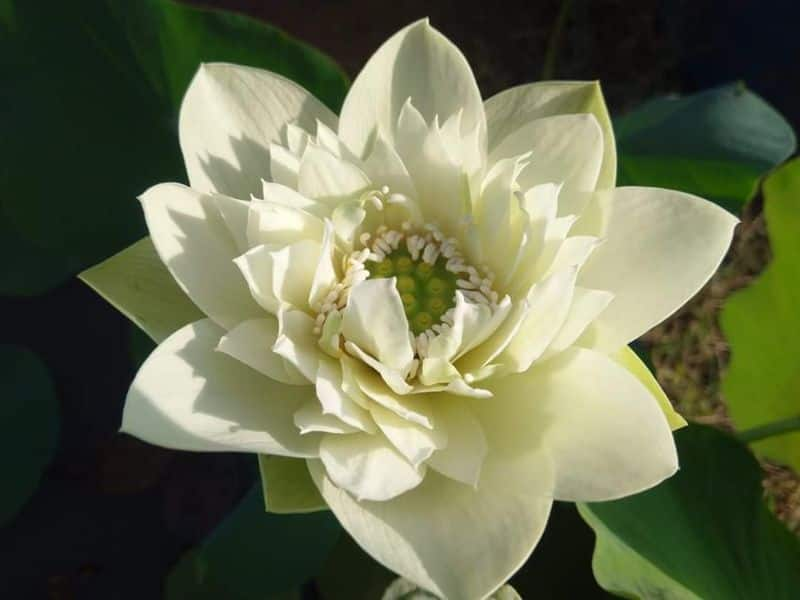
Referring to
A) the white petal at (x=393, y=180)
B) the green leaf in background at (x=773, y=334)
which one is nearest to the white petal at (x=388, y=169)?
the white petal at (x=393, y=180)

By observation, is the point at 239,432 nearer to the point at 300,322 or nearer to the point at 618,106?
the point at 300,322

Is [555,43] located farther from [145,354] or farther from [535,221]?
[535,221]

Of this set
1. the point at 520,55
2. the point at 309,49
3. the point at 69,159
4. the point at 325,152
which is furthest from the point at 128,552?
the point at 520,55

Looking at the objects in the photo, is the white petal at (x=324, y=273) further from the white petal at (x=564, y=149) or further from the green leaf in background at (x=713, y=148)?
the green leaf in background at (x=713, y=148)

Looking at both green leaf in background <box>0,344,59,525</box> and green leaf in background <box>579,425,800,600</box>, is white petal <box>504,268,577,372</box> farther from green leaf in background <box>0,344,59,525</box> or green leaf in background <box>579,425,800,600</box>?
green leaf in background <box>0,344,59,525</box>

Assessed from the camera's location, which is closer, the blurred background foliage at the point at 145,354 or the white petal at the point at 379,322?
the white petal at the point at 379,322

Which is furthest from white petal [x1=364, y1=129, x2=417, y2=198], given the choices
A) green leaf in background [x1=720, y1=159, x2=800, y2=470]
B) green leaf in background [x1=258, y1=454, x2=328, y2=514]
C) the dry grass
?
the dry grass
